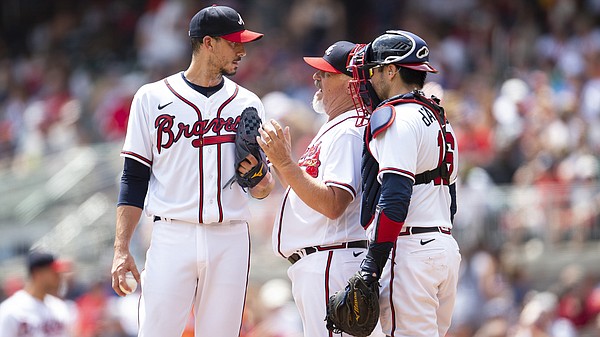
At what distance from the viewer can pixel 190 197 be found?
5.44 metres

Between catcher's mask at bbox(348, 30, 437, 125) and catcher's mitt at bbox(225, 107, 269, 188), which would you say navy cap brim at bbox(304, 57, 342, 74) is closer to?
catcher's mask at bbox(348, 30, 437, 125)

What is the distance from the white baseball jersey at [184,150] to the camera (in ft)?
17.9

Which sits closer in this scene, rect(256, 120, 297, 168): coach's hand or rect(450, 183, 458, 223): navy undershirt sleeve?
rect(256, 120, 297, 168): coach's hand

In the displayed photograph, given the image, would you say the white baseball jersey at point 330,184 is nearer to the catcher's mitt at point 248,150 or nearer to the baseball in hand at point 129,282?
the catcher's mitt at point 248,150

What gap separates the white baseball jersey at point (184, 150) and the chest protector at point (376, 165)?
642 millimetres

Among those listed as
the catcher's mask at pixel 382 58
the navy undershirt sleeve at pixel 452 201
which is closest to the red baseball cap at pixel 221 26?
the catcher's mask at pixel 382 58

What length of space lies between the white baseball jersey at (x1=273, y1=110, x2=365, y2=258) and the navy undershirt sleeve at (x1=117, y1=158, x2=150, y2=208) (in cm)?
76

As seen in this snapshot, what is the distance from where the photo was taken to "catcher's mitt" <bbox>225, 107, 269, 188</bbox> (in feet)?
17.9

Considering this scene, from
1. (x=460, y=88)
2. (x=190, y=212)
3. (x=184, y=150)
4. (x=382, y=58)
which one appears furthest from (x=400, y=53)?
(x=460, y=88)

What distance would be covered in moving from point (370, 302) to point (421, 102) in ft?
3.29

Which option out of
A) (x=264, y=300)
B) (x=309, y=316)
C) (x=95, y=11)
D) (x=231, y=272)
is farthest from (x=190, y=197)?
(x=95, y=11)

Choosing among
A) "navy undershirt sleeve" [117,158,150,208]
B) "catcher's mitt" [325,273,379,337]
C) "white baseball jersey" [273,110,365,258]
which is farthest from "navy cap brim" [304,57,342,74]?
"catcher's mitt" [325,273,379,337]

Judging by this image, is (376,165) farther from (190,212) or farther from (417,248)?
(190,212)

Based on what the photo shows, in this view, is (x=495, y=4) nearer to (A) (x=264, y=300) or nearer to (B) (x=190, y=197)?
(A) (x=264, y=300)
